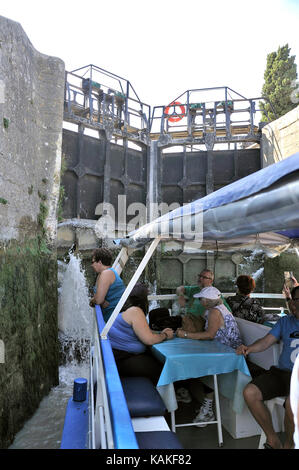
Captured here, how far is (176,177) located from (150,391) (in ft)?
31.2

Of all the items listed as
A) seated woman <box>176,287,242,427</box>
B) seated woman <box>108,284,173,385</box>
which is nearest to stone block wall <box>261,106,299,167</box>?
seated woman <box>176,287,242,427</box>

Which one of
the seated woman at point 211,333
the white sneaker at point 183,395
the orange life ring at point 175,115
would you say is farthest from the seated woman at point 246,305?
the orange life ring at point 175,115

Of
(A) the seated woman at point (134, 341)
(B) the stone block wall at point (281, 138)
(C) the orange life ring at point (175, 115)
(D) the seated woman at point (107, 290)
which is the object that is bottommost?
(A) the seated woman at point (134, 341)

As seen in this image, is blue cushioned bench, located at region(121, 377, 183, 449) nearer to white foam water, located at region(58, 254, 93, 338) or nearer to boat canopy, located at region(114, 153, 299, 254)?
boat canopy, located at region(114, 153, 299, 254)

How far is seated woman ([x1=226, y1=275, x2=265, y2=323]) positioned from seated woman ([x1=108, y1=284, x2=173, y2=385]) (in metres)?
1.45

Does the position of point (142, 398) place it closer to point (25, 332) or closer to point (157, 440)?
point (157, 440)

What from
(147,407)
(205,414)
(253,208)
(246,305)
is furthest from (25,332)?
(253,208)

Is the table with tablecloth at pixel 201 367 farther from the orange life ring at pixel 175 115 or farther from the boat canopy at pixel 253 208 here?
the orange life ring at pixel 175 115

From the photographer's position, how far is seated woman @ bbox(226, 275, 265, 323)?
4172 millimetres

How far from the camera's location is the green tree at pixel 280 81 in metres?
15.7

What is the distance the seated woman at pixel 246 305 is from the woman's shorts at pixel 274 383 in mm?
1495

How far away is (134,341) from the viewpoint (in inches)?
120
